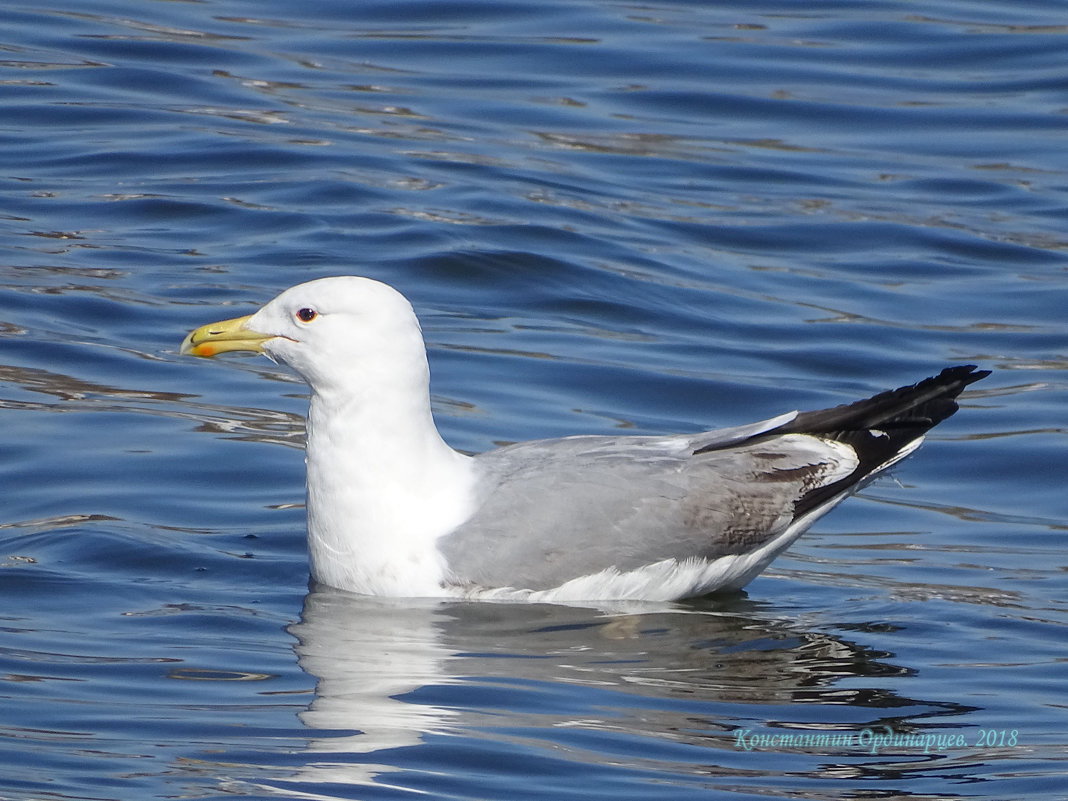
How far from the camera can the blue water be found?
5.71 meters

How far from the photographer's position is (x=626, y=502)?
23.3ft

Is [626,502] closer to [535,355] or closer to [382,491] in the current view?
[382,491]

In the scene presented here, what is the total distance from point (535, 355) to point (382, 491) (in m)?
3.46

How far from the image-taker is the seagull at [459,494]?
6992mm

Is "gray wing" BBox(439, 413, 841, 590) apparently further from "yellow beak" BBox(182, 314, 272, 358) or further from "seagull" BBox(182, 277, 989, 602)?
"yellow beak" BBox(182, 314, 272, 358)

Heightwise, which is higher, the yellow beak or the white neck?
the yellow beak

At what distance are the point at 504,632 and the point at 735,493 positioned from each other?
1159 mm

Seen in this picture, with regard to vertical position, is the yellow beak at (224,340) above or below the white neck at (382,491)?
above

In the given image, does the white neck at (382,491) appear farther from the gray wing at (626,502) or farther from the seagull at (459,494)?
the gray wing at (626,502)

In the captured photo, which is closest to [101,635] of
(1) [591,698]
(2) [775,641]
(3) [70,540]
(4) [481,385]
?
(3) [70,540]

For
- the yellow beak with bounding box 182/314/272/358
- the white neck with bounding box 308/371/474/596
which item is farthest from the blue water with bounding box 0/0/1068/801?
the yellow beak with bounding box 182/314/272/358

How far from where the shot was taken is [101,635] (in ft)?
21.3

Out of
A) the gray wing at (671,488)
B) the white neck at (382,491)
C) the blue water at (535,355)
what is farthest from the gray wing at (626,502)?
the blue water at (535,355)

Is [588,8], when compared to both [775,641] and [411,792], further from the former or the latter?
[411,792]
